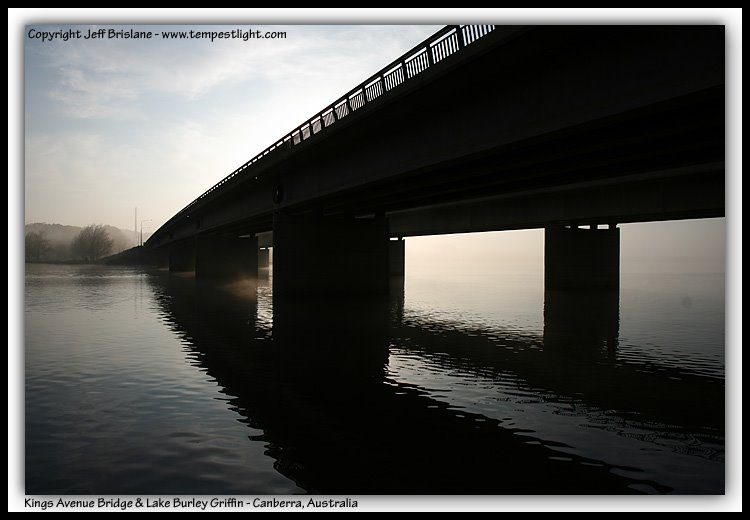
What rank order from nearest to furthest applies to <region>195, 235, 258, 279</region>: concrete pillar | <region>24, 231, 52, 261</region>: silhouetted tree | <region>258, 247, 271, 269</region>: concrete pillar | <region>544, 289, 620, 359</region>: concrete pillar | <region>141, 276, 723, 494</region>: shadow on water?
1. <region>141, 276, 723, 494</region>: shadow on water
2. <region>544, 289, 620, 359</region>: concrete pillar
3. <region>195, 235, 258, 279</region>: concrete pillar
4. <region>258, 247, 271, 269</region>: concrete pillar
5. <region>24, 231, 52, 261</region>: silhouetted tree

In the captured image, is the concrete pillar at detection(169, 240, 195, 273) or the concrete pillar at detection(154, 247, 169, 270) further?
the concrete pillar at detection(154, 247, 169, 270)

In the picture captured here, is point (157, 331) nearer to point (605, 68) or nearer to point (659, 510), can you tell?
point (605, 68)

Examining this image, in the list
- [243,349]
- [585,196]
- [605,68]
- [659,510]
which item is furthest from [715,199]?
[659,510]

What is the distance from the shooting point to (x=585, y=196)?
4800 centimetres

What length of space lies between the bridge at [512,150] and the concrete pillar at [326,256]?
89 mm

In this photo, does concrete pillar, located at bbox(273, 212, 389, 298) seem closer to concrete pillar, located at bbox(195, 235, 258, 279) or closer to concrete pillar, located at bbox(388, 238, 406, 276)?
concrete pillar, located at bbox(195, 235, 258, 279)

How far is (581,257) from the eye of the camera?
5934 centimetres

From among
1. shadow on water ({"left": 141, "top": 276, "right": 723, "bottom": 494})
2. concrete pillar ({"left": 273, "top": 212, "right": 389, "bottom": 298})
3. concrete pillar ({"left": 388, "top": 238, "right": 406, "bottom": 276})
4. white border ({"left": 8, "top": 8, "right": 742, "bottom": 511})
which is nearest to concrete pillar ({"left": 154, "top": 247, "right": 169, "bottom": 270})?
concrete pillar ({"left": 388, "top": 238, "right": 406, "bottom": 276})

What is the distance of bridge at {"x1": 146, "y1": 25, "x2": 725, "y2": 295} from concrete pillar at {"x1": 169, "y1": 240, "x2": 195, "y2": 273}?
53.4m

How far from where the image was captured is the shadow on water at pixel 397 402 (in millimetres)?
8680

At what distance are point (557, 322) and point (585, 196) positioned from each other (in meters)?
20.2

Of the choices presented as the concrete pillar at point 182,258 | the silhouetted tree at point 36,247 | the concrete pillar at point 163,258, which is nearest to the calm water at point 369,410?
the concrete pillar at point 182,258

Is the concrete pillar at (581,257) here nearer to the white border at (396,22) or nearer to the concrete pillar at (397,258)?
the concrete pillar at (397,258)

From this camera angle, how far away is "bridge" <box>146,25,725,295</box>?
49.8 feet
